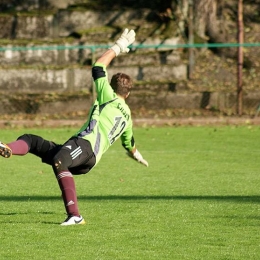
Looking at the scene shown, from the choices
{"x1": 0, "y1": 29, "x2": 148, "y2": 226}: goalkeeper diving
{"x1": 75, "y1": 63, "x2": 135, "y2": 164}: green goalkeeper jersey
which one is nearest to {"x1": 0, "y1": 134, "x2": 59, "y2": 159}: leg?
{"x1": 0, "y1": 29, "x2": 148, "y2": 226}: goalkeeper diving

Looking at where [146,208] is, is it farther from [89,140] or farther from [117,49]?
[117,49]

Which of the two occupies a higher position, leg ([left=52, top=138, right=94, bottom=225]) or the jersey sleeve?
the jersey sleeve

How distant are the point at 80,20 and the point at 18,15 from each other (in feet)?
5.70

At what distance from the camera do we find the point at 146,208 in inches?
371

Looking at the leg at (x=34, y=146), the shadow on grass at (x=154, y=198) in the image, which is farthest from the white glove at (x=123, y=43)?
the shadow on grass at (x=154, y=198)

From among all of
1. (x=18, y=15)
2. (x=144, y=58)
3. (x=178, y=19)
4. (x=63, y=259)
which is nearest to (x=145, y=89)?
(x=144, y=58)

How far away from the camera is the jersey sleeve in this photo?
27.2ft

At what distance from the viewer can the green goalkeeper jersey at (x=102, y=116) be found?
27.3 feet

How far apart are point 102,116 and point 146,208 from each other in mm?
Result: 1491

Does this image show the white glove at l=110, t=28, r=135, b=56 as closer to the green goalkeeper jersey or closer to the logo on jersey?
the green goalkeeper jersey

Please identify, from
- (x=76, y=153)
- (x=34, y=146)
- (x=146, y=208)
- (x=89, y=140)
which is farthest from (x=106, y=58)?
(x=146, y=208)

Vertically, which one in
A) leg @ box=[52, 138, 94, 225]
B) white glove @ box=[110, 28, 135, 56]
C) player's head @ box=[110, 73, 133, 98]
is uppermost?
white glove @ box=[110, 28, 135, 56]

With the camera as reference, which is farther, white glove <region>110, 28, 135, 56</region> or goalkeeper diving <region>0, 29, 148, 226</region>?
white glove <region>110, 28, 135, 56</region>

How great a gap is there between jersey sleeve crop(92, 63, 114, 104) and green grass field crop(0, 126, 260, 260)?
1173 millimetres
